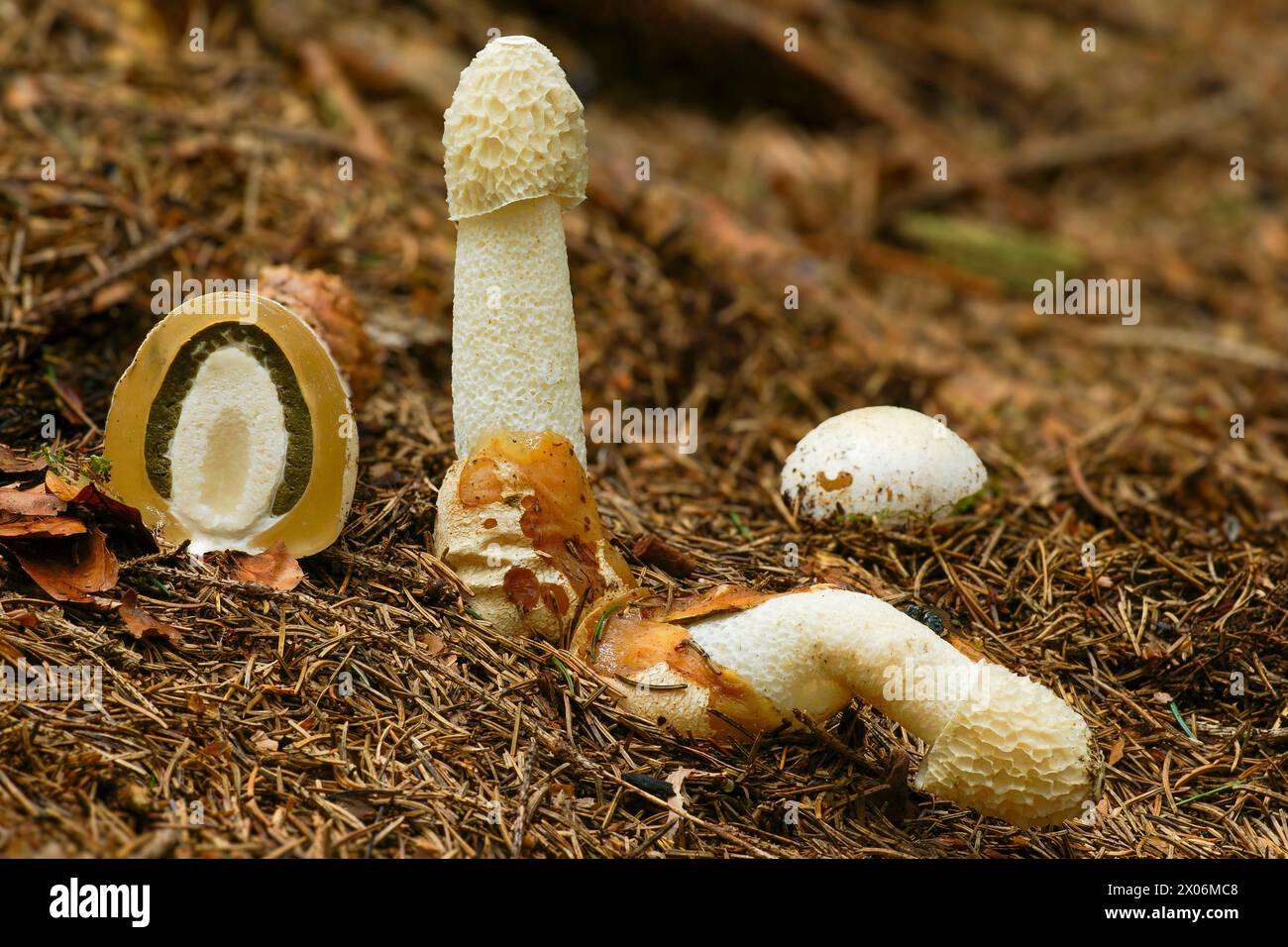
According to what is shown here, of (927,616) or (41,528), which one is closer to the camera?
(41,528)

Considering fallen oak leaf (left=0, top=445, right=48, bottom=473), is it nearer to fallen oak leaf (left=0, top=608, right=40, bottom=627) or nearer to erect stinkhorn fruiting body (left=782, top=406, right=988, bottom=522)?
fallen oak leaf (left=0, top=608, right=40, bottom=627)

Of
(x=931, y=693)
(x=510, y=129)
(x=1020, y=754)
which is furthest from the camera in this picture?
(x=510, y=129)

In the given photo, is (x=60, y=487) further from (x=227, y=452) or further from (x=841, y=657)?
(x=841, y=657)

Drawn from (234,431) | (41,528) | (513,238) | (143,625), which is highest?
(513,238)

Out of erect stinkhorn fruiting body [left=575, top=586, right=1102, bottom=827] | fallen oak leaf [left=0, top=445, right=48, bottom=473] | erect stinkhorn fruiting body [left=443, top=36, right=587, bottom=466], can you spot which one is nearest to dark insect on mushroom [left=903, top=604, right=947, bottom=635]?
erect stinkhorn fruiting body [left=575, top=586, right=1102, bottom=827]

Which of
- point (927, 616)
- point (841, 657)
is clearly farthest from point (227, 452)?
point (927, 616)

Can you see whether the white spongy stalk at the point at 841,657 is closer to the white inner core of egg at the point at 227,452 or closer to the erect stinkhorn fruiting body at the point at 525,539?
the erect stinkhorn fruiting body at the point at 525,539
